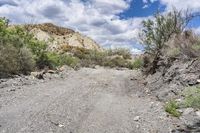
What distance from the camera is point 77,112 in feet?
39.0

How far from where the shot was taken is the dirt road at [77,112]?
1007cm

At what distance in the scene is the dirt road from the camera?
10.1 metres

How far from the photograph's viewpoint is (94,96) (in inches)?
611

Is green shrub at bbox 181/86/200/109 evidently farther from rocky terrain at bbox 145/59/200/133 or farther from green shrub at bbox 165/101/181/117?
green shrub at bbox 165/101/181/117

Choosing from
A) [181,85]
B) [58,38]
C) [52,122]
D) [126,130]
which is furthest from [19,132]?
[58,38]

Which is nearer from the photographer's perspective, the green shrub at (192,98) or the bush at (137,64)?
the green shrub at (192,98)

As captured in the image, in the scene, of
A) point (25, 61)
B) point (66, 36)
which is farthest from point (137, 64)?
point (66, 36)

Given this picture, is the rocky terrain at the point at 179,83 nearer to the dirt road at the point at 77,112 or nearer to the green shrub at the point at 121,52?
the dirt road at the point at 77,112

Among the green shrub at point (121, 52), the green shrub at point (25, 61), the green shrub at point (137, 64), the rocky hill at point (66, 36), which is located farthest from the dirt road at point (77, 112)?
the rocky hill at point (66, 36)

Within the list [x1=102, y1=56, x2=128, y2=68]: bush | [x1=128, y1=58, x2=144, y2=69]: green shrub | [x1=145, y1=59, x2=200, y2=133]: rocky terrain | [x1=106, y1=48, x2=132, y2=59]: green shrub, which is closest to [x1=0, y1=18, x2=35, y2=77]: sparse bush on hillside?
[x1=145, y1=59, x2=200, y2=133]: rocky terrain

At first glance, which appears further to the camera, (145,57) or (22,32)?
(22,32)

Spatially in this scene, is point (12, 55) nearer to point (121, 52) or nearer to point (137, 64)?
point (137, 64)

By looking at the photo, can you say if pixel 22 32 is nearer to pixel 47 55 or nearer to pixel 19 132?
pixel 47 55

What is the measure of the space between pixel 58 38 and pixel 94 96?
7104 cm
